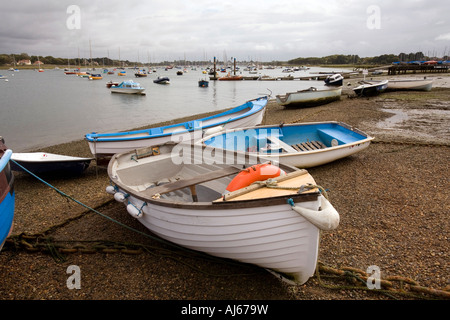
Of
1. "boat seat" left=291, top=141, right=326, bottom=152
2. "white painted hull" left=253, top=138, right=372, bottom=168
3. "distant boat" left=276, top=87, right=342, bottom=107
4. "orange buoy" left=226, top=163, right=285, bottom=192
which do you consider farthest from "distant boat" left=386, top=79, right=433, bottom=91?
"orange buoy" left=226, top=163, right=285, bottom=192

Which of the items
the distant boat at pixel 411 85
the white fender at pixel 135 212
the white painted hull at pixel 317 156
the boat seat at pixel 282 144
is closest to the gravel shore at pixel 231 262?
the white painted hull at pixel 317 156

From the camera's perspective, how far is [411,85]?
26500mm

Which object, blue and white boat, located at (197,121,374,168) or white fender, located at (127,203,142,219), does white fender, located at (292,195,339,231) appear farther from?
blue and white boat, located at (197,121,374,168)

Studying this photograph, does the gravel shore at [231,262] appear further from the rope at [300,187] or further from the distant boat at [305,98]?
the distant boat at [305,98]

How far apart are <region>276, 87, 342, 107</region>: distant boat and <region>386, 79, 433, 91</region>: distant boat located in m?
8.66

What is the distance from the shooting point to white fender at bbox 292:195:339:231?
9.89 feet

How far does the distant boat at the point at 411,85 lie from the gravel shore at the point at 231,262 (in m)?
21.7

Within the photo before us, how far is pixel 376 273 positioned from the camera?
4016 mm

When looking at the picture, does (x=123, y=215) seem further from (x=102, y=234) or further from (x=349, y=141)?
(x=349, y=141)

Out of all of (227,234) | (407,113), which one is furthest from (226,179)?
(407,113)

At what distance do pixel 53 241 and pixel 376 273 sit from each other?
5.92 meters

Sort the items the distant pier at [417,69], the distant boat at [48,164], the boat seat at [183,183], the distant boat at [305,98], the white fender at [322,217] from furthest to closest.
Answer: the distant pier at [417,69] → the distant boat at [305,98] → the distant boat at [48,164] → the boat seat at [183,183] → the white fender at [322,217]

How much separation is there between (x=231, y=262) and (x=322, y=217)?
1851 millimetres

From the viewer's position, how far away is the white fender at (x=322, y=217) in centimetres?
302
